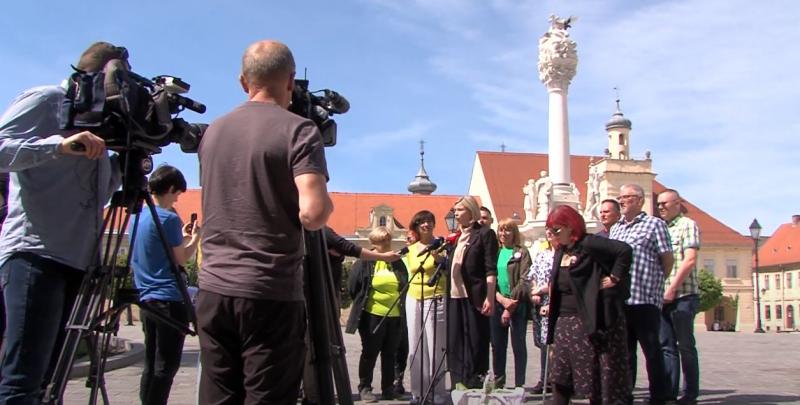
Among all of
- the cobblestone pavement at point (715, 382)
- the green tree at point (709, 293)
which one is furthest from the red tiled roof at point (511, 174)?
the cobblestone pavement at point (715, 382)

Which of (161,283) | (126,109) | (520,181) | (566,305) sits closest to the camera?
(126,109)

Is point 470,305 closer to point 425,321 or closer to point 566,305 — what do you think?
point 425,321

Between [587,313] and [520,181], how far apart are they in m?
64.6

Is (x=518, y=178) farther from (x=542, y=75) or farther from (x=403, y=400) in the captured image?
(x=403, y=400)

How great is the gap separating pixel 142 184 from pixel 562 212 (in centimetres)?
341

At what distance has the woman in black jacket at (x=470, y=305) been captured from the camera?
7.27 meters

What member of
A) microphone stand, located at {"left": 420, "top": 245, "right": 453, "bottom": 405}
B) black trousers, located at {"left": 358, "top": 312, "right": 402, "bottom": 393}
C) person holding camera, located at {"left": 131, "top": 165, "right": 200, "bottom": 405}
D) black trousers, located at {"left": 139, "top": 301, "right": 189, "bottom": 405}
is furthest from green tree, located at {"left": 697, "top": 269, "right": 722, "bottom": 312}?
black trousers, located at {"left": 139, "top": 301, "right": 189, "bottom": 405}

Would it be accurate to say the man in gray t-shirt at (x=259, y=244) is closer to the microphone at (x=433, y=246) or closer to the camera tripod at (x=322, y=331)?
Answer: the camera tripod at (x=322, y=331)

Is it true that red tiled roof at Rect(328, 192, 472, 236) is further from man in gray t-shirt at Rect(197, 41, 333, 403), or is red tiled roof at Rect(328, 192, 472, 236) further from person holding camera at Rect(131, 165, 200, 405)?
man in gray t-shirt at Rect(197, 41, 333, 403)

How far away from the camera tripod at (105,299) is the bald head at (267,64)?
90cm

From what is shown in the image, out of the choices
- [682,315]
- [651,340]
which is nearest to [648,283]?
[651,340]

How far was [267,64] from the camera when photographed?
10.4 feet

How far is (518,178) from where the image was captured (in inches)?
2753

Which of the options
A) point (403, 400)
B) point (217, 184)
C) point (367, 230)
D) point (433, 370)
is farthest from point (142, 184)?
point (367, 230)
